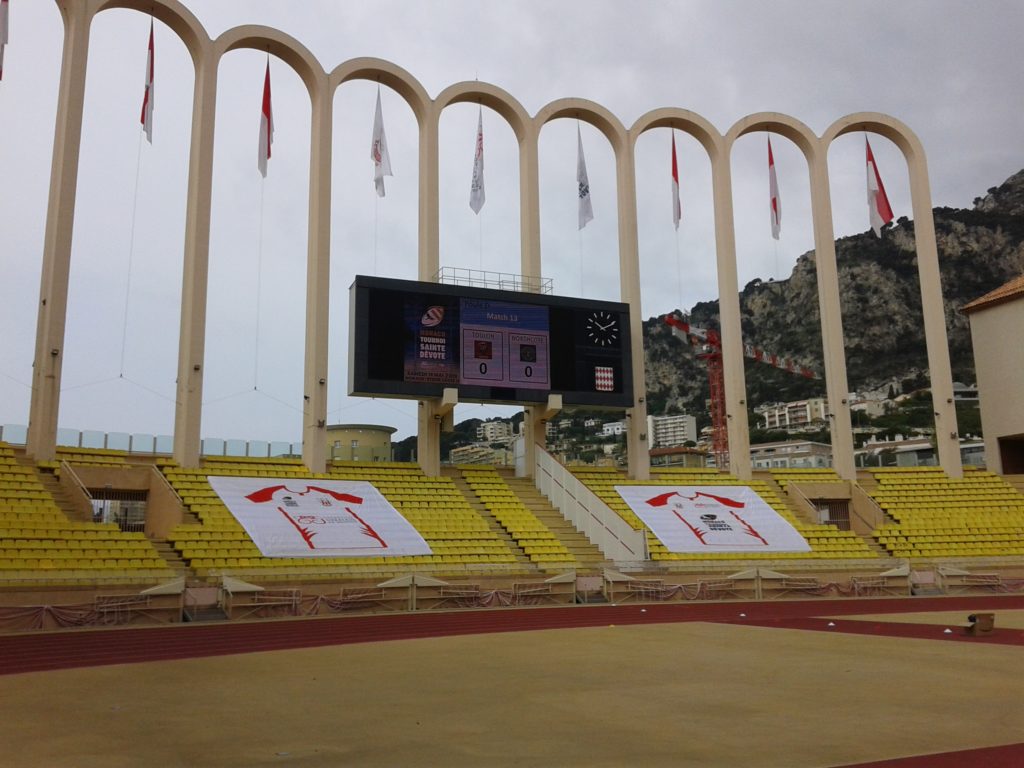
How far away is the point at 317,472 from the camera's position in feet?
86.5

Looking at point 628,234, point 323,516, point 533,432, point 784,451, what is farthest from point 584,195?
point 784,451

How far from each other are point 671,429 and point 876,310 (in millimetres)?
29723

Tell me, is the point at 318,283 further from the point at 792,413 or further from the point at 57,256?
the point at 792,413

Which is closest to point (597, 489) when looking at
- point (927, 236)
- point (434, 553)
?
point (434, 553)

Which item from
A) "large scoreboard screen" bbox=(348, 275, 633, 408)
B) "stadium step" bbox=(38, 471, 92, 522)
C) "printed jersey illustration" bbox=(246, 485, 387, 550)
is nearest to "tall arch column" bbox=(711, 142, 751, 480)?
"large scoreboard screen" bbox=(348, 275, 633, 408)

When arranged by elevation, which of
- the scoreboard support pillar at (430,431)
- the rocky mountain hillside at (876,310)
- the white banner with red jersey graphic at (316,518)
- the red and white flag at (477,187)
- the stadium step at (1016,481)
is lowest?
the white banner with red jersey graphic at (316,518)

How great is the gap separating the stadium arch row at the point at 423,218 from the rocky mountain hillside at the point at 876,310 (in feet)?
230

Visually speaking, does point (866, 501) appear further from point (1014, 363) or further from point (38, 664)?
point (38, 664)

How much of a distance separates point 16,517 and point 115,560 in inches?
104

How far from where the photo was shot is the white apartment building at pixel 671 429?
365 ft

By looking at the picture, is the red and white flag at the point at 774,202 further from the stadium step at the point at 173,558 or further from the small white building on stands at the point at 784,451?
the small white building on stands at the point at 784,451

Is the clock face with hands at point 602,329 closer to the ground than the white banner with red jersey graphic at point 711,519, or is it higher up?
higher up

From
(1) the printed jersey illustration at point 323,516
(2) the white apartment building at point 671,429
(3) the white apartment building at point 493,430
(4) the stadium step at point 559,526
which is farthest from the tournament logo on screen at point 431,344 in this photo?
(2) the white apartment building at point 671,429

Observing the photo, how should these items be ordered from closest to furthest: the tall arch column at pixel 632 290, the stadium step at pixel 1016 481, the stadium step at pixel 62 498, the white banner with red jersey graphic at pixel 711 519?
the stadium step at pixel 62 498
the white banner with red jersey graphic at pixel 711 519
the tall arch column at pixel 632 290
the stadium step at pixel 1016 481
